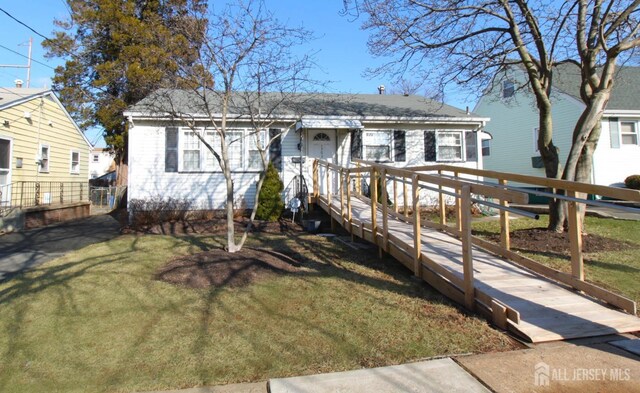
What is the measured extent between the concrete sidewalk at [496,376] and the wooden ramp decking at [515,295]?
0.30m

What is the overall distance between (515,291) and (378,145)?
27.3ft

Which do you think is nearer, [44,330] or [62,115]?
[44,330]

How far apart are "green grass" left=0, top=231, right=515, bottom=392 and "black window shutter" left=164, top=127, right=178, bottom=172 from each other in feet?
18.3

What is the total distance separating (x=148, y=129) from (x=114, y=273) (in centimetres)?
646

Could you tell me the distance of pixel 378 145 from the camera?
11961 mm

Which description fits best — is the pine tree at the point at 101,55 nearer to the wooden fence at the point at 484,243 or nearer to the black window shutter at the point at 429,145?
the black window shutter at the point at 429,145

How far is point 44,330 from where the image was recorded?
365cm

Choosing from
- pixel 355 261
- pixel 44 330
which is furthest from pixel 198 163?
pixel 44 330

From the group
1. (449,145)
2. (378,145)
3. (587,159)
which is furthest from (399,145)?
(587,159)

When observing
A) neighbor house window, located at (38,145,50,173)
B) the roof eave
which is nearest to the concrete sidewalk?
the roof eave

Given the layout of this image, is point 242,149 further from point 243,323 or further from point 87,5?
point 87,5

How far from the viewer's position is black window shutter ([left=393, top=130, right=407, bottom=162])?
1202cm

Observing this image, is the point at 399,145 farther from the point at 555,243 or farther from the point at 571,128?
the point at 571,128

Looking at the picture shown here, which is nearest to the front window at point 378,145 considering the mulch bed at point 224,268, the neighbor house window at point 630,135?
the mulch bed at point 224,268
